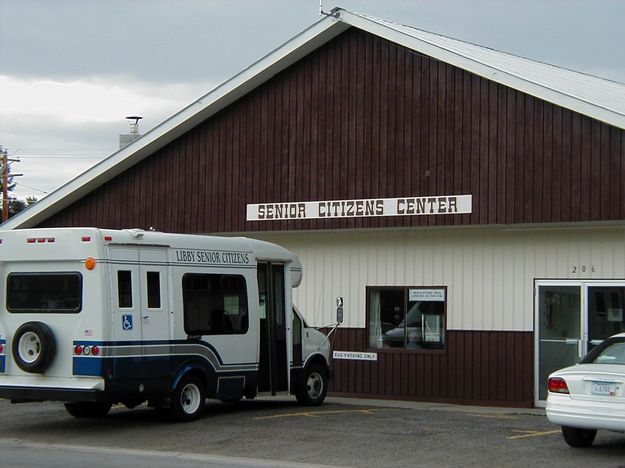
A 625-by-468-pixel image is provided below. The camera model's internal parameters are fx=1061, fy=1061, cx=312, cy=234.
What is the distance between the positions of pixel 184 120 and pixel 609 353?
11.8 metres

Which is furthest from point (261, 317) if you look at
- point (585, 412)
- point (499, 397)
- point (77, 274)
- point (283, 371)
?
point (585, 412)

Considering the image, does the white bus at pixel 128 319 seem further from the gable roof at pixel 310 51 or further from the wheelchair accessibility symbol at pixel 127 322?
the gable roof at pixel 310 51

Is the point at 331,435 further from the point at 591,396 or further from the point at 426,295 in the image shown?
the point at 426,295

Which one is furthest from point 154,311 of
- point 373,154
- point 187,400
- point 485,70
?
point 485,70

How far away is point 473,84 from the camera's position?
19562mm

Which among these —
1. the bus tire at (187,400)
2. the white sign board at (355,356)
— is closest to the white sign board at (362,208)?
the white sign board at (355,356)

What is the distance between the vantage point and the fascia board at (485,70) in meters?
17.7

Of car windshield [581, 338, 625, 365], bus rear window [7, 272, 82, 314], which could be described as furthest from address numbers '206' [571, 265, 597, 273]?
bus rear window [7, 272, 82, 314]

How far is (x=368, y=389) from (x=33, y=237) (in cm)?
856

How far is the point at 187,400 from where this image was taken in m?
15.8

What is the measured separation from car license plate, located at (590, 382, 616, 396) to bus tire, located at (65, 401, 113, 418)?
7.57 metres

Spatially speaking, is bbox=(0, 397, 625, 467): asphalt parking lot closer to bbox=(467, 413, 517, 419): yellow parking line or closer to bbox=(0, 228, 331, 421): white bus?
bbox=(467, 413, 517, 419): yellow parking line

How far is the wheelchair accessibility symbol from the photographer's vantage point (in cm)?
1460

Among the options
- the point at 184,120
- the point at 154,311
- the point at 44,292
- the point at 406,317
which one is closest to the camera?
the point at 44,292
